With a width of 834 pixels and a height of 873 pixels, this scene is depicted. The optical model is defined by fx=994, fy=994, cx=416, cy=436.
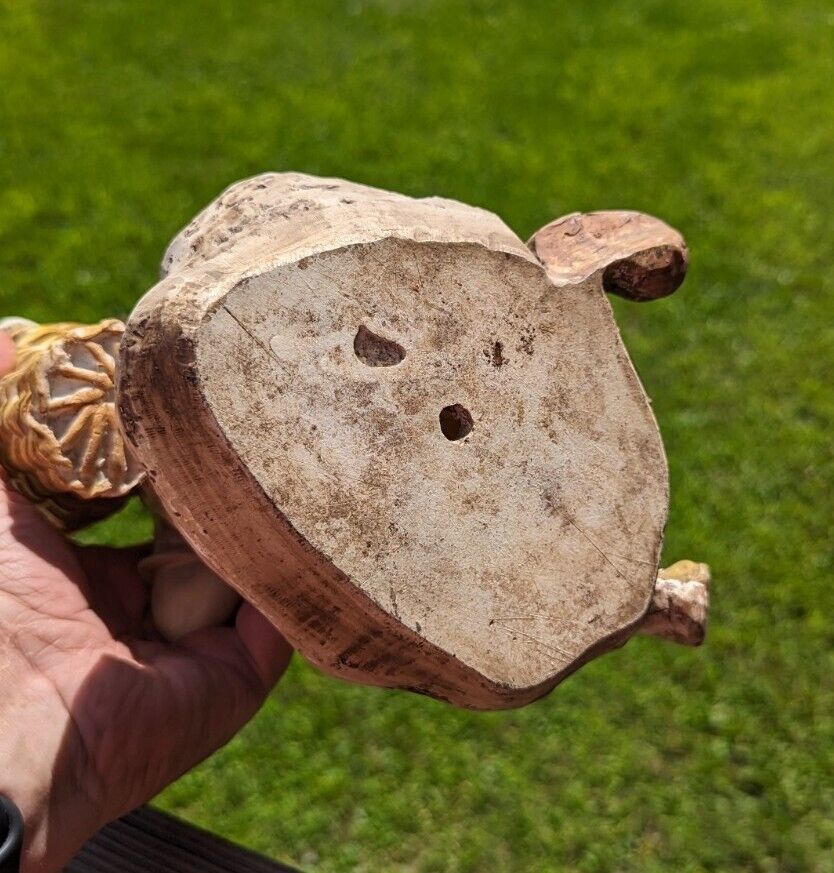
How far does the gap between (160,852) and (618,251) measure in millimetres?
1094

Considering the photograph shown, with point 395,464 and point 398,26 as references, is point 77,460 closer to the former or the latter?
point 395,464

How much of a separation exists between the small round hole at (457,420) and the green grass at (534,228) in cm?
122

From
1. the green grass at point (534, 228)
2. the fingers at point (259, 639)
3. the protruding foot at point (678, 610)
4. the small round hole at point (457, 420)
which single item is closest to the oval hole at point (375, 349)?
the small round hole at point (457, 420)

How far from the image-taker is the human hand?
3.97ft

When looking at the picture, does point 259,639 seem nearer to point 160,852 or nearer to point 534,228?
point 160,852

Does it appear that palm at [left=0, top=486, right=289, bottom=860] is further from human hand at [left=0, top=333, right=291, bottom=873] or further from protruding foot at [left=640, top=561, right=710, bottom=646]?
protruding foot at [left=640, top=561, right=710, bottom=646]

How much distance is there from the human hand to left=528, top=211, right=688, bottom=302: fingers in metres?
0.70

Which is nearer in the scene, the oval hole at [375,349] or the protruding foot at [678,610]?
the oval hole at [375,349]

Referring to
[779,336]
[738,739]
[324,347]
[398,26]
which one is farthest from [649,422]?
[398,26]

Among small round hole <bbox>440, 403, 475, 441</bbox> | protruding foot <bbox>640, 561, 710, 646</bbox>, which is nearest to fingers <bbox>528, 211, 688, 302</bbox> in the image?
small round hole <bbox>440, 403, 475, 441</bbox>

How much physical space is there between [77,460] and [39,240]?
6.19 feet

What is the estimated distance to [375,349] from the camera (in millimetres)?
1096

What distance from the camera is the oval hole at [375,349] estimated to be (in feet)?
3.56

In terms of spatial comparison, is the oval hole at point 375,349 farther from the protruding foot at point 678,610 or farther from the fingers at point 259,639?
the fingers at point 259,639
